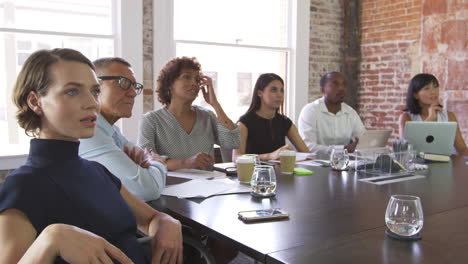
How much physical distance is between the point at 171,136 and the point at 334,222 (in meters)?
1.49

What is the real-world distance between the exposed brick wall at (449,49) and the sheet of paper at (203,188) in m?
3.52

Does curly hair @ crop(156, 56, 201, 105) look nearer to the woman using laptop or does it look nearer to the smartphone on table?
the smartphone on table

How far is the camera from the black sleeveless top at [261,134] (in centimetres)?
334

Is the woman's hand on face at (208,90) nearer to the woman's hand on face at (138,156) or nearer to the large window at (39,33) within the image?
the woman's hand on face at (138,156)

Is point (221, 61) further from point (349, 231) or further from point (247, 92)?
point (349, 231)

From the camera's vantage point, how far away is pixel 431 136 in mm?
3002

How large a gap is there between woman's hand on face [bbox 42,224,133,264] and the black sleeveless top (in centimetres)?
229

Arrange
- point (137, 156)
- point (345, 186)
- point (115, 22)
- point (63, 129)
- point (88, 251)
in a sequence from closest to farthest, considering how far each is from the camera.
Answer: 1. point (88, 251)
2. point (63, 129)
3. point (137, 156)
4. point (345, 186)
5. point (115, 22)

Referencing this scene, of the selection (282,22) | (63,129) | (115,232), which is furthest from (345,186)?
(282,22)

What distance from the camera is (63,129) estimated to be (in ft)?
4.10

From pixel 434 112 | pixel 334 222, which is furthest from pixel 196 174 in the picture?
pixel 434 112

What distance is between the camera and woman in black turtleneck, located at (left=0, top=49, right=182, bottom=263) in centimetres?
104

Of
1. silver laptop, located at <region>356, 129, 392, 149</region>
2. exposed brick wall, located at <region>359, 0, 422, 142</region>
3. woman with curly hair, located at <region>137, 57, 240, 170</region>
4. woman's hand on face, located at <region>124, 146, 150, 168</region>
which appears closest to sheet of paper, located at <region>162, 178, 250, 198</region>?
woman's hand on face, located at <region>124, 146, 150, 168</region>

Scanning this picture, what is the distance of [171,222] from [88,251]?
466 millimetres
